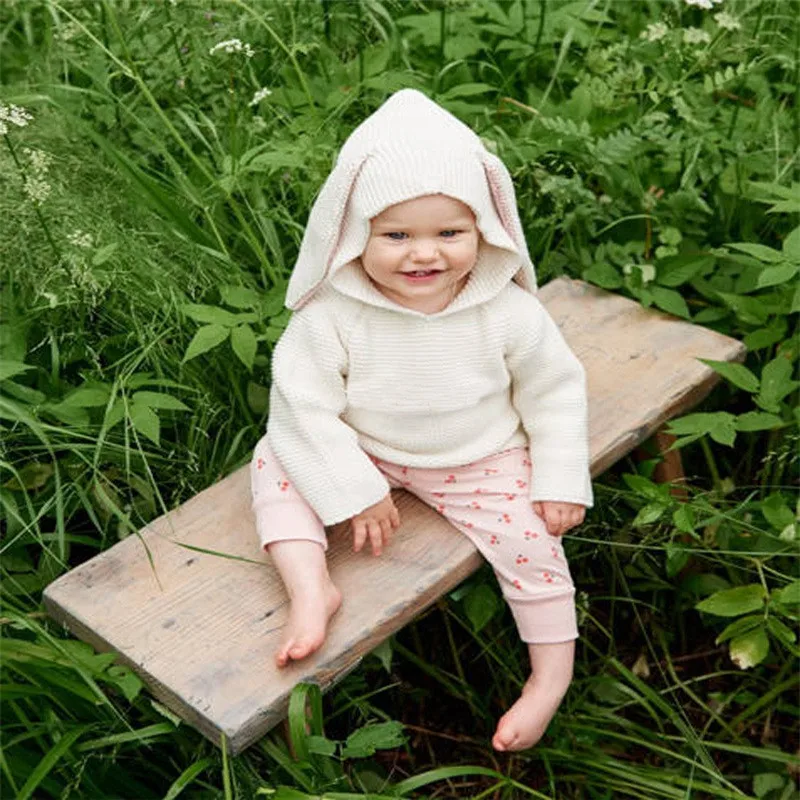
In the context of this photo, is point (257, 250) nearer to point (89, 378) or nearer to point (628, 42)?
point (89, 378)

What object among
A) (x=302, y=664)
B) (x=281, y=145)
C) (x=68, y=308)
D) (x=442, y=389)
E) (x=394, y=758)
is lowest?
(x=394, y=758)

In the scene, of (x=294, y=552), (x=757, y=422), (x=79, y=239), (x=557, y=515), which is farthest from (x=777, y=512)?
(x=79, y=239)

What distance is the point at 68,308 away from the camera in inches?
100.0

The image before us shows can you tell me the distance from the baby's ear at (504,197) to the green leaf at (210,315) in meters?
0.62

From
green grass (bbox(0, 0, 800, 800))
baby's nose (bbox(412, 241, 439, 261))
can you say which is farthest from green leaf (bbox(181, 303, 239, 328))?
baby's nose (bbox(412, 241, 439, 261))

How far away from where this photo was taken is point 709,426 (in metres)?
2.33

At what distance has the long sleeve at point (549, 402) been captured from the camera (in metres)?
2.21

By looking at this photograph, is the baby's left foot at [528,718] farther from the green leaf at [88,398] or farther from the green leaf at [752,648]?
the green leaf at [88,398]

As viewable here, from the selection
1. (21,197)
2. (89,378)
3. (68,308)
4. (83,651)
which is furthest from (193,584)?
(21,197)

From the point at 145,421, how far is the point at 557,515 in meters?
0.80

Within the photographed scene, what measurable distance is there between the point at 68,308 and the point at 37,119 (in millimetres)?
597

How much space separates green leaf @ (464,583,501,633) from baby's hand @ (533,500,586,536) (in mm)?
221

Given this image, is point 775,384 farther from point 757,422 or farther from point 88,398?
point 88,398

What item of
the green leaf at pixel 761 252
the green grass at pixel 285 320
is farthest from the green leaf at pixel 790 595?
the green leaf at pixel 761 252
